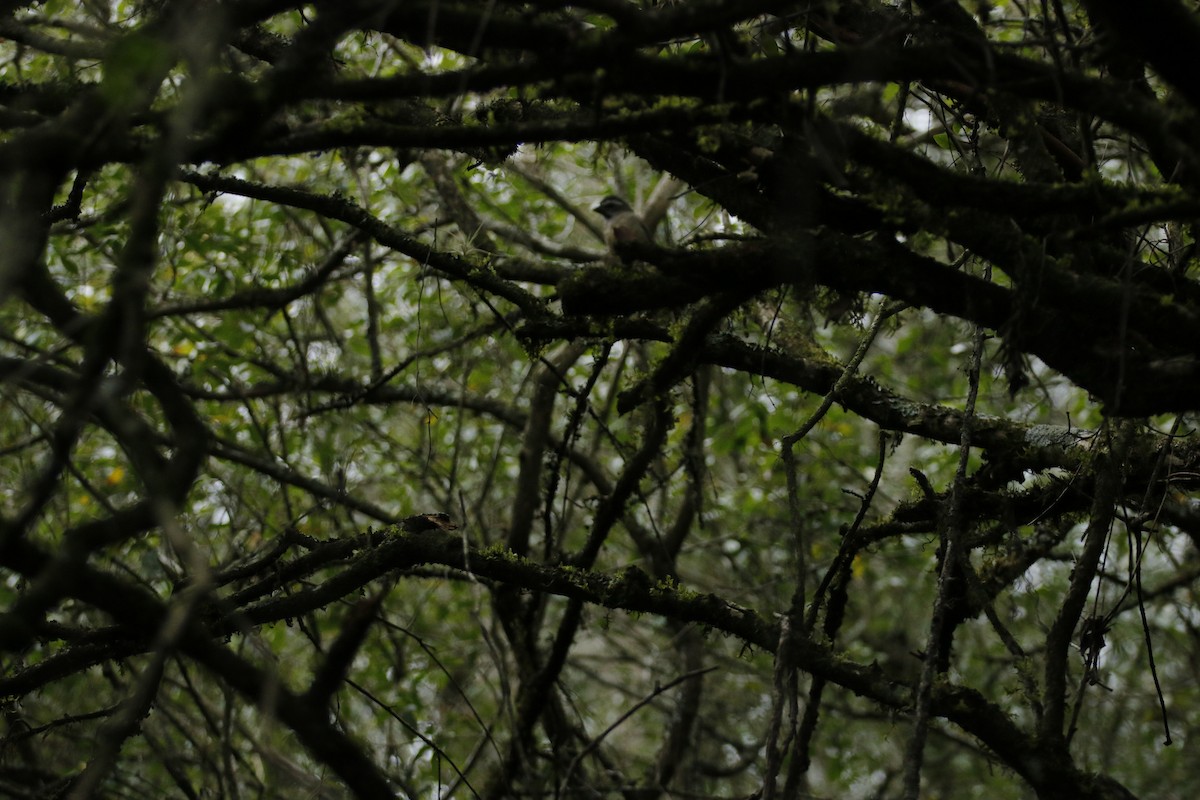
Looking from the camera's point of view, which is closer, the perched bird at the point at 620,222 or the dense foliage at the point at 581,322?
the dense foliage at the point at 581,322

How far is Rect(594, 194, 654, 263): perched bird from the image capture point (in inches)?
191

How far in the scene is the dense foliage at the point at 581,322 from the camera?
63.7 inches

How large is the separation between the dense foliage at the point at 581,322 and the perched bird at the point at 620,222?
182 mm

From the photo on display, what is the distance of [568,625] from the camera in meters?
3.73

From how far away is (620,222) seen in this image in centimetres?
499

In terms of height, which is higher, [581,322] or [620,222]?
[620,222]

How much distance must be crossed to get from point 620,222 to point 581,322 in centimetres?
247

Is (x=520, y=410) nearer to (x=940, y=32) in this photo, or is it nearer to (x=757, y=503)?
(x=757, y=503)

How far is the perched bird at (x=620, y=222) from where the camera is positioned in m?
4.86

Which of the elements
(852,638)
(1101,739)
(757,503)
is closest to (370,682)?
(757,503)

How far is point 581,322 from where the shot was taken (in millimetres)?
2617

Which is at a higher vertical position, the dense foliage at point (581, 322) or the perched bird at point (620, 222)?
the perched bird at point (620, 222)

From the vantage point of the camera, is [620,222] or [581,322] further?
[620,222]

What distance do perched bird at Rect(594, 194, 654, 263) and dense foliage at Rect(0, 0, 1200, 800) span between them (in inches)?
7.2
